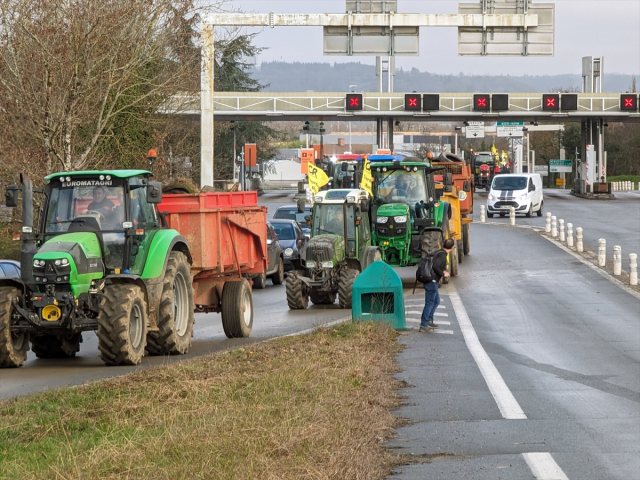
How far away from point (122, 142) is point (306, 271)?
9.40m

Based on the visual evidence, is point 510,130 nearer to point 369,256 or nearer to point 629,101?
point 629,101

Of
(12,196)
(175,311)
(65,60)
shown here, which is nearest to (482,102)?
(65,60)

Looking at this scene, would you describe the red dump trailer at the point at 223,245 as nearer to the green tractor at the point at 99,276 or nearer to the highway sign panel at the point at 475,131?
the green tractor at the point at 99,276

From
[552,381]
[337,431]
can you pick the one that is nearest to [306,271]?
[552,381]

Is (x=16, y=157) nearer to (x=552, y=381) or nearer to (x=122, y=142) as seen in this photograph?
(x=122, y=142)

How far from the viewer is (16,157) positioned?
2306 centimetres

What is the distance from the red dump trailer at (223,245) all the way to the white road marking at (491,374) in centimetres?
373

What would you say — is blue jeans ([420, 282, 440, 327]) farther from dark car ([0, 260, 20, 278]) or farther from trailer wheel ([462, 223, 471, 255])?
trailer wheel ([462, 223, 471, 255])

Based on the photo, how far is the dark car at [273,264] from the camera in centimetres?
2695

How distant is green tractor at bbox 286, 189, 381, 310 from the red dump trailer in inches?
129

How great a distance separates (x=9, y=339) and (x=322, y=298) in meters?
9.86

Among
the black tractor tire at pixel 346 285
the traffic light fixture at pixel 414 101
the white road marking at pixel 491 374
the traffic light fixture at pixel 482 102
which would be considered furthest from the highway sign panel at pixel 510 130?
the white road marking at pixel 491 374

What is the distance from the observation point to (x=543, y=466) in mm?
8109

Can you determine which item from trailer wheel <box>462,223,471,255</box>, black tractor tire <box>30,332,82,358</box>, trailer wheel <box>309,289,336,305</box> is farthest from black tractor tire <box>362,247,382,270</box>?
trailer wheel <box>462,223,471,255</box>
